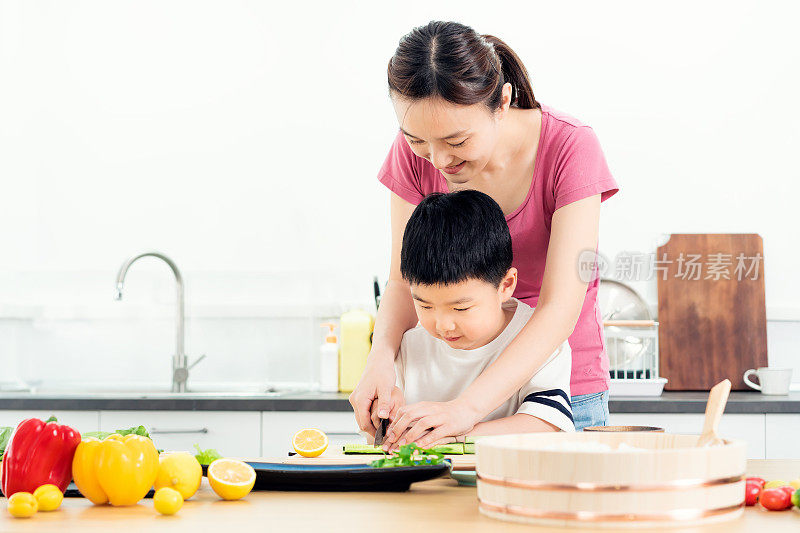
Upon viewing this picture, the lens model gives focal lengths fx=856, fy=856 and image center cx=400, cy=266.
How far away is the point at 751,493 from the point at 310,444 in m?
0.72

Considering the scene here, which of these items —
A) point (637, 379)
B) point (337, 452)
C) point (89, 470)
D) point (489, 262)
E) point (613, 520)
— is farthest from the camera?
point (637, 379)

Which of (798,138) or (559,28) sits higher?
(559,28)

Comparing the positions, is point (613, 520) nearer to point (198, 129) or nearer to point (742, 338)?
point (742, 338)

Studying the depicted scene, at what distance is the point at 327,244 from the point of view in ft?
10.2

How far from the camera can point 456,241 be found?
5.18ft

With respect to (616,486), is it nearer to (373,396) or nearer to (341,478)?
(341,478)

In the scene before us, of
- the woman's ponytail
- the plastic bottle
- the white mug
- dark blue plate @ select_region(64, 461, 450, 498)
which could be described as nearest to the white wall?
the plastic bottle

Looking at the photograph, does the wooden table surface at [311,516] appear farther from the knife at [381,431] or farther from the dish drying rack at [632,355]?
the dish drying rack at [632,355]

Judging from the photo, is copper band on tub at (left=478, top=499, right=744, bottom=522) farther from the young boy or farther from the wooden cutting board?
the wooden cutting board

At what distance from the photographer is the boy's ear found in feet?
5.41

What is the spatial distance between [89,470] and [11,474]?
107 millimetres

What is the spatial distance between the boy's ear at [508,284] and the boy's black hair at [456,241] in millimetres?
11

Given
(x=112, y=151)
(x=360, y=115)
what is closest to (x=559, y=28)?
(x=360, y=115)

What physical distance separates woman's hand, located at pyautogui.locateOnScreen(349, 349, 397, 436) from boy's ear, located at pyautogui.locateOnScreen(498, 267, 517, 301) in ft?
0.87
